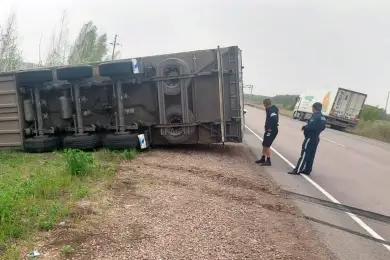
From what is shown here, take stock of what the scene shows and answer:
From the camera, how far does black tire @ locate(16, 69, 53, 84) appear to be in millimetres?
9547

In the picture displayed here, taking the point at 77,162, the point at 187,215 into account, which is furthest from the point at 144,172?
the point at 187,215

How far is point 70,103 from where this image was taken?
32.7ft

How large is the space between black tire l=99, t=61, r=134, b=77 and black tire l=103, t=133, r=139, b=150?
1571 millimetres

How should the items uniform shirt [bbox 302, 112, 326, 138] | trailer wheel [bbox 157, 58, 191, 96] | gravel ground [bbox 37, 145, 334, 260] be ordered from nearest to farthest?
gravel ground [bbox 37, 145, 334, 260]
uniform shirt [bbox 302, 112, 326, 138]
trailer wheel [bbox 157, 58, 191, 96]

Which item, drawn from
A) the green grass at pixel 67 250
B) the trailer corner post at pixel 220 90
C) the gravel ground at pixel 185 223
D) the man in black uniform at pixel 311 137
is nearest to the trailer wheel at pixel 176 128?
the trailer corner post at pixel 220 90

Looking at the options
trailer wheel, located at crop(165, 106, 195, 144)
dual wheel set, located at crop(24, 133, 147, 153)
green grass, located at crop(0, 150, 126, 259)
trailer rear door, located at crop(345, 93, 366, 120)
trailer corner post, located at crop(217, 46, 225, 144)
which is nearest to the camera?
green grass, located at crop(0, 150, 126, 259)

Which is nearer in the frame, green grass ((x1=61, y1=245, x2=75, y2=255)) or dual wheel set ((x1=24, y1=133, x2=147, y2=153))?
green grass ((x1=61, y1=245, x2=75, y2=255))

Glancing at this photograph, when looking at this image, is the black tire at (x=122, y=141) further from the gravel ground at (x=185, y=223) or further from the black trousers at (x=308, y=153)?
the black trousers at (x=308, y=153)

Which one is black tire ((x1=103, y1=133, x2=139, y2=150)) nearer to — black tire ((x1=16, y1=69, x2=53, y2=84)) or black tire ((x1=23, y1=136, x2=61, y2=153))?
black tire ((x1=23, y1=136, x2=61, y2=153))

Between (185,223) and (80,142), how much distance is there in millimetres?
5788

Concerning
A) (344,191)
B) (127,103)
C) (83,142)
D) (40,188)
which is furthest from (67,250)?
(127,103)

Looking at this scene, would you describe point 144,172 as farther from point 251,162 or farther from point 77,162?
point 251,162

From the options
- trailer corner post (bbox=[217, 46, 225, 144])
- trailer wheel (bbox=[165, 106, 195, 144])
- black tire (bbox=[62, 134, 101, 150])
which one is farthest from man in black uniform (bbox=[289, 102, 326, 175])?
black tire (bbox=[62, 134, 101, 150])

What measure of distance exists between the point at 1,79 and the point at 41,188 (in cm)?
538
